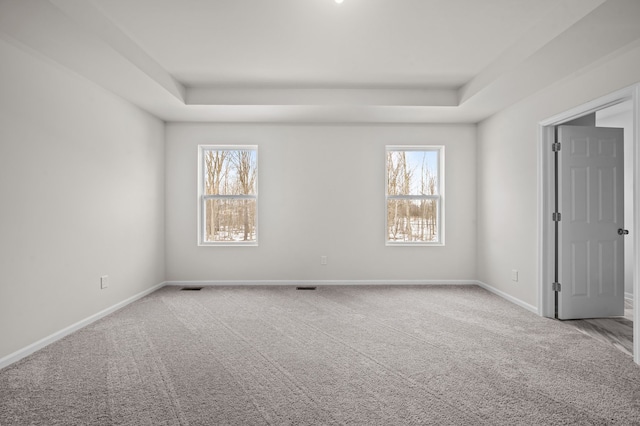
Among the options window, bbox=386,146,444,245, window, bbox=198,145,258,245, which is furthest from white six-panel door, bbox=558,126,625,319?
window, bbox=198,145,258,245

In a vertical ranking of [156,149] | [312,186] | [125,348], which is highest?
[156,149]

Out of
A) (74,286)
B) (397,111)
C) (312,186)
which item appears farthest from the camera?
(312,186)

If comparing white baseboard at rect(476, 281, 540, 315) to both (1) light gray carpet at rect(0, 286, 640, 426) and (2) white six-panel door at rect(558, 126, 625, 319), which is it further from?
(2) white six-panel door at rect(558, 126, 625, 319)

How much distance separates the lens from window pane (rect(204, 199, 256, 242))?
5344 millimetres

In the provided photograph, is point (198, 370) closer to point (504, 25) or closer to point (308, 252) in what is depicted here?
point (308, 252)

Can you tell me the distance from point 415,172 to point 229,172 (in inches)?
115

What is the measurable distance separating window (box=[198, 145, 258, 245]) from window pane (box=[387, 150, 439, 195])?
2.22 metres

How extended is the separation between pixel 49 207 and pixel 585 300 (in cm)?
542

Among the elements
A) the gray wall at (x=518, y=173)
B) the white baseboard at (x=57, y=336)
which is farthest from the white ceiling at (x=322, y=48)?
the white baseboard at (x=57, y=336)

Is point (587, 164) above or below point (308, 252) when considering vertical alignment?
above

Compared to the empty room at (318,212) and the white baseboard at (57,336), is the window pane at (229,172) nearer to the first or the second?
the empty room at (318,212)

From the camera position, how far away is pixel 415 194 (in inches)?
212

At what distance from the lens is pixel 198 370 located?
2486 mm

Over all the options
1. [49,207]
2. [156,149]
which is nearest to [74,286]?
[49,207]
